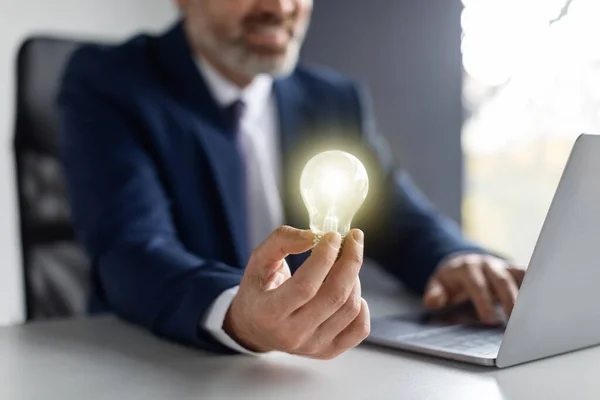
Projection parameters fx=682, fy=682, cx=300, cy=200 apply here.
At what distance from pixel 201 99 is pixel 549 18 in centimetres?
96

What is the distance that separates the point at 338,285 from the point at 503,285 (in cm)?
33

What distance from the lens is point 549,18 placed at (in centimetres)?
160

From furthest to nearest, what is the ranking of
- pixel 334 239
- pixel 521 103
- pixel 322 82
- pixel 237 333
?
1. pixel 521 103
2. pixel 322 82
3. pixel 237 333
4. pixel 334 239

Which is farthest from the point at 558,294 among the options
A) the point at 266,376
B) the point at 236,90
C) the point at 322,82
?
the point at 322,82

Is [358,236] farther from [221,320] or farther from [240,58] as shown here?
[240,58]

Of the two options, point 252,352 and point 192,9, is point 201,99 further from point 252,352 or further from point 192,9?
point 252,352

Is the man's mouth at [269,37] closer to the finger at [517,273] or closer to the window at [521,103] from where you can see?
the finger at [517,273]

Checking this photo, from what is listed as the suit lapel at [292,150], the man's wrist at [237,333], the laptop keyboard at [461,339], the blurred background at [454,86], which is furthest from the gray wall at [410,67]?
the man's wrist at [237,333]

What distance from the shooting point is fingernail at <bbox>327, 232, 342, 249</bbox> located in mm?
428

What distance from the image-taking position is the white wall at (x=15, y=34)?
1661 millimetres

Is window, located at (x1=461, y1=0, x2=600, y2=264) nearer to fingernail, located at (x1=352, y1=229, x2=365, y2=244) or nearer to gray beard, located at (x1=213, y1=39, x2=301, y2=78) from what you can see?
gray beard, located at (x1=213, y1=39, x2=301, y2=78)

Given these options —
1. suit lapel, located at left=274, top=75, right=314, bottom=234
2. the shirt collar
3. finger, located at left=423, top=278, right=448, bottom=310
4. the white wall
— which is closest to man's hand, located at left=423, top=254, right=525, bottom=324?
finger, located at left=423, top=278, right=448, bottom=310

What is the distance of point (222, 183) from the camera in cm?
102

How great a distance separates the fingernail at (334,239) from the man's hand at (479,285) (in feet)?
1.01
